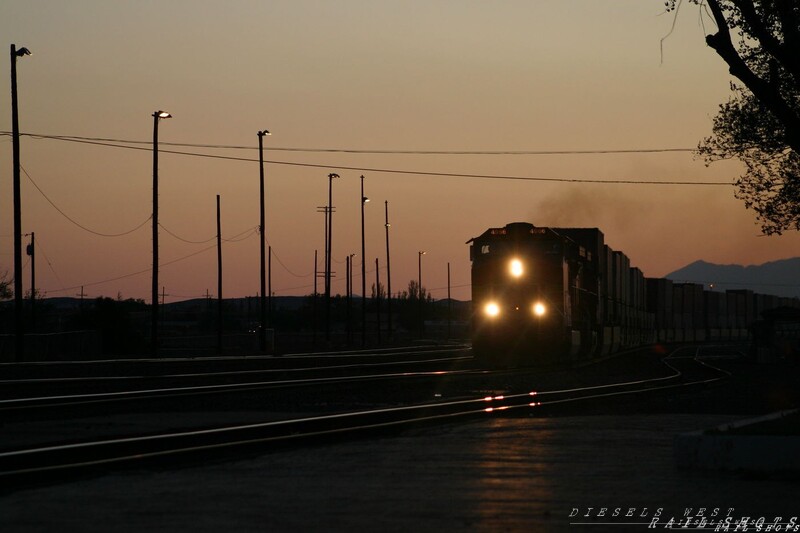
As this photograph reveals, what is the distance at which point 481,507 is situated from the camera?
371 inches

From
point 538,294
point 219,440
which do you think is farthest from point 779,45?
point 538,294

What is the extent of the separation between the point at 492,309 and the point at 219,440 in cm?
2621

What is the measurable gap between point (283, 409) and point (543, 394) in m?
6.24

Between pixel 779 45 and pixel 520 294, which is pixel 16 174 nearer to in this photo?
pixel 520 294

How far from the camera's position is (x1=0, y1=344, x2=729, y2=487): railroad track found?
12195mm

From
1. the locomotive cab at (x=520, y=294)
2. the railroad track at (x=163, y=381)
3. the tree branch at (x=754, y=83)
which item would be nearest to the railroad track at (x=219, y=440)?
the railroad track at (x=163, y=381)

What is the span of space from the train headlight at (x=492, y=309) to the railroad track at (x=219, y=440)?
54.4 ft

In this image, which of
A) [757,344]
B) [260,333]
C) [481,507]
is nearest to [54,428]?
[481,507]

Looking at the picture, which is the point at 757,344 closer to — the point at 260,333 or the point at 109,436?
the point at 260,333

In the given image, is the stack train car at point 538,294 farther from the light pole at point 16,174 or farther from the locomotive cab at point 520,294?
the light pole at point 16,174

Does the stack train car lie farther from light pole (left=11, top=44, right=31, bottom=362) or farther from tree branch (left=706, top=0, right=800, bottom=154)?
tree branch (left=706, top=0, right=800, bottom=154)

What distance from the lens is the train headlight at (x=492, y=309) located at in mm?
40594

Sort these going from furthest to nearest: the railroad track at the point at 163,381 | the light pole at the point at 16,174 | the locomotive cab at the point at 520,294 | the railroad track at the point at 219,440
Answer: the light pole at the point at 16,174, the locomotive cab at the point at 520,294, the railroad track at the point at 163,381, the railroad track at the point at 219,440

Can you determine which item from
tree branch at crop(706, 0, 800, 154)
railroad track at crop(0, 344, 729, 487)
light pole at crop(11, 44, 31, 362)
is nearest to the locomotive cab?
railroad track at crop(0, 344, 729, 487)
